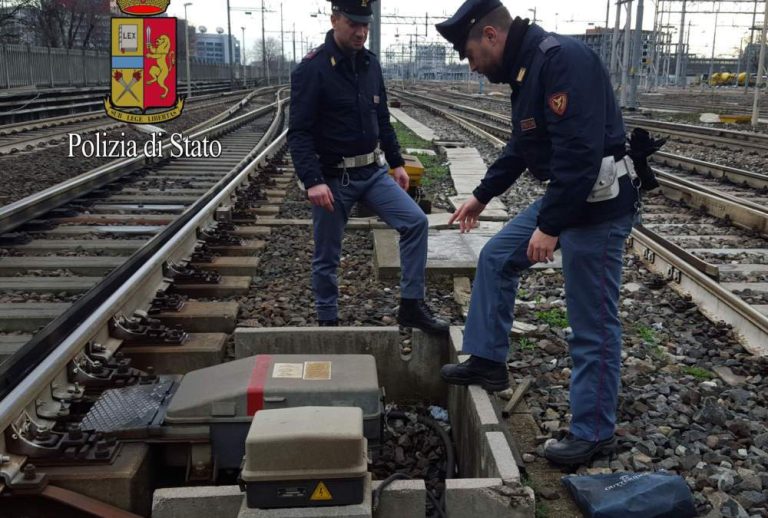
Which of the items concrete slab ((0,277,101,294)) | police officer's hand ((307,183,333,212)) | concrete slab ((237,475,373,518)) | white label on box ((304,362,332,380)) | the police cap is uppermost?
the police cap

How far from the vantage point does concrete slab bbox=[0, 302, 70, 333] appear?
175 inches

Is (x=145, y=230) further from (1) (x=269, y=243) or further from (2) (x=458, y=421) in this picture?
(2) (x=458, y=421)

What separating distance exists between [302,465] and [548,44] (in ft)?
5.92

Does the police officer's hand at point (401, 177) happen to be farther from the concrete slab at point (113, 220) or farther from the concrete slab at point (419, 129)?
the concrete slab at point (419, 129)

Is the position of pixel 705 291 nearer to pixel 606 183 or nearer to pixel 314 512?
pixel 606 183

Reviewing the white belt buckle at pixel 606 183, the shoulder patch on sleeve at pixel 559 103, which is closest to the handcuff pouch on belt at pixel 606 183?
the white belt buckle at pixel 606 183

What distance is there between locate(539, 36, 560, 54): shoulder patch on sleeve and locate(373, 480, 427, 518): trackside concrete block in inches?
67.1

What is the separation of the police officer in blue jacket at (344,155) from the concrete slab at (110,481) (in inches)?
74.3

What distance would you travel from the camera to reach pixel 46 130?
18.6 meters

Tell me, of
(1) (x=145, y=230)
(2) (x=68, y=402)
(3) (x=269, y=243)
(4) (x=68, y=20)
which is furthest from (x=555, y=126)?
(4) (x=68, y=20)

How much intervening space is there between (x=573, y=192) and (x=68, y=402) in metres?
2.31

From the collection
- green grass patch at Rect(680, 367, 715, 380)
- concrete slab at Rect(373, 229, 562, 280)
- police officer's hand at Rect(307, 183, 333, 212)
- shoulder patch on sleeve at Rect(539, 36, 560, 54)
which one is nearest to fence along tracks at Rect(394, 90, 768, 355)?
green grass patch at Rect(680, 367, 715, 380)

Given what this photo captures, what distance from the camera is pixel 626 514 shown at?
2703 millimetres

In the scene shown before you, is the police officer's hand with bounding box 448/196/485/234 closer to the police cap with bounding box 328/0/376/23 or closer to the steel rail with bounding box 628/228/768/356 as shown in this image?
the police cap with bounding box 328/0/376/23
